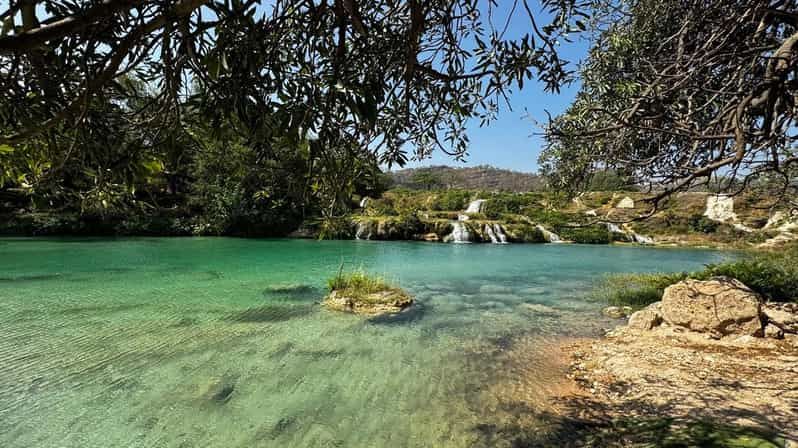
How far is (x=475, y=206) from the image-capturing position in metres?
33.0

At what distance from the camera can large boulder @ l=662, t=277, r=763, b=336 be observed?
5.14 metres

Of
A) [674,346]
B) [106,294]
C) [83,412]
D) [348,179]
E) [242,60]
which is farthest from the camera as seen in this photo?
[106,294]

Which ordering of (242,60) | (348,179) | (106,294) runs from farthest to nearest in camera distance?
(106,294) → (348,179) → (242,60)

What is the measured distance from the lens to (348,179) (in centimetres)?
212

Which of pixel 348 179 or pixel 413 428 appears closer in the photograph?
pixel 348 179

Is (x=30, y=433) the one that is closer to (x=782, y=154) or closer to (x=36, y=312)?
(x=36, y=312)

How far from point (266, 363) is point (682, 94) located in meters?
5.30

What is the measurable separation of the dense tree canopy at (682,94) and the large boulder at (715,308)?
2185mm

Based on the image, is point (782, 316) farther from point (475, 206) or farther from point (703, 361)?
point (475, 206)

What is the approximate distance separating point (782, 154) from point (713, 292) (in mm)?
3145

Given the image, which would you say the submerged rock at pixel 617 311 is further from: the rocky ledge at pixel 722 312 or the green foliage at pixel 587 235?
the green foliage at pixel 587 235

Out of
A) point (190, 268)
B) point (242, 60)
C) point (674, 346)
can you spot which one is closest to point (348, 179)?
point (242, 60)

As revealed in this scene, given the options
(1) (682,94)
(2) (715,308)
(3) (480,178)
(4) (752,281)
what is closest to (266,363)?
(1) (682,94)

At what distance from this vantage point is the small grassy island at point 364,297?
7.31 m
